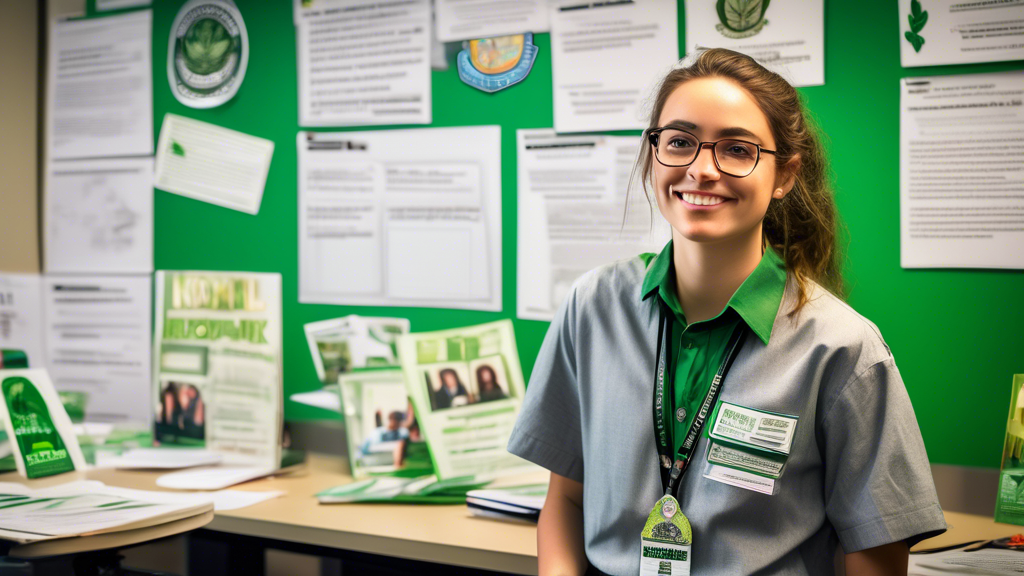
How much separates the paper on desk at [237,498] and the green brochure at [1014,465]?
1340mm

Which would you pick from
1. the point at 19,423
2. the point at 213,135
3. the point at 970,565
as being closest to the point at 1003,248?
the point at 970,565

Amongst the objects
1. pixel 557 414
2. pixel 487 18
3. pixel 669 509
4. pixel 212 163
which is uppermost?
pixel 487 18

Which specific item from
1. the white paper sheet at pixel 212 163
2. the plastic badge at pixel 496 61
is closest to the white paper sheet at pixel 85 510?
the white paper sheet at pixel 212 163

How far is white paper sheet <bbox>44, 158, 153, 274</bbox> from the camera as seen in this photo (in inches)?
80.5

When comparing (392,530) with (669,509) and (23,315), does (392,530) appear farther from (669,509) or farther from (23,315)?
(23,315)

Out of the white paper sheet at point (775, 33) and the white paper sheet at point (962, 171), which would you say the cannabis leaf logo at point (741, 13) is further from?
the white paper sheet at point (962, 171)

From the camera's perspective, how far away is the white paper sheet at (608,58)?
158cm

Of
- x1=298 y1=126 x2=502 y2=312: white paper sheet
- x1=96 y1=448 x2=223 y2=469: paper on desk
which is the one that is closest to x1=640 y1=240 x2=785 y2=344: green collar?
x1=298 y1=126 x2=502 y2=312: white paper sheet

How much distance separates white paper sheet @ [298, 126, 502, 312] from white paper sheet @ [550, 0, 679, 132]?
195 millimetres

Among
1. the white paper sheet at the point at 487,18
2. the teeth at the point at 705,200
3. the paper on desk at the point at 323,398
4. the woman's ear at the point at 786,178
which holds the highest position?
the white paper sheet at the point at 487,18

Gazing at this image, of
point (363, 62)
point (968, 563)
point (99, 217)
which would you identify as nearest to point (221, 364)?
point (99, 217)

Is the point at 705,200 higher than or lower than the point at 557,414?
higher

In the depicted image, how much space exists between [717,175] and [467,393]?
31.9 inches

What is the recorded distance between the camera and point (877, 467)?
965 mm
